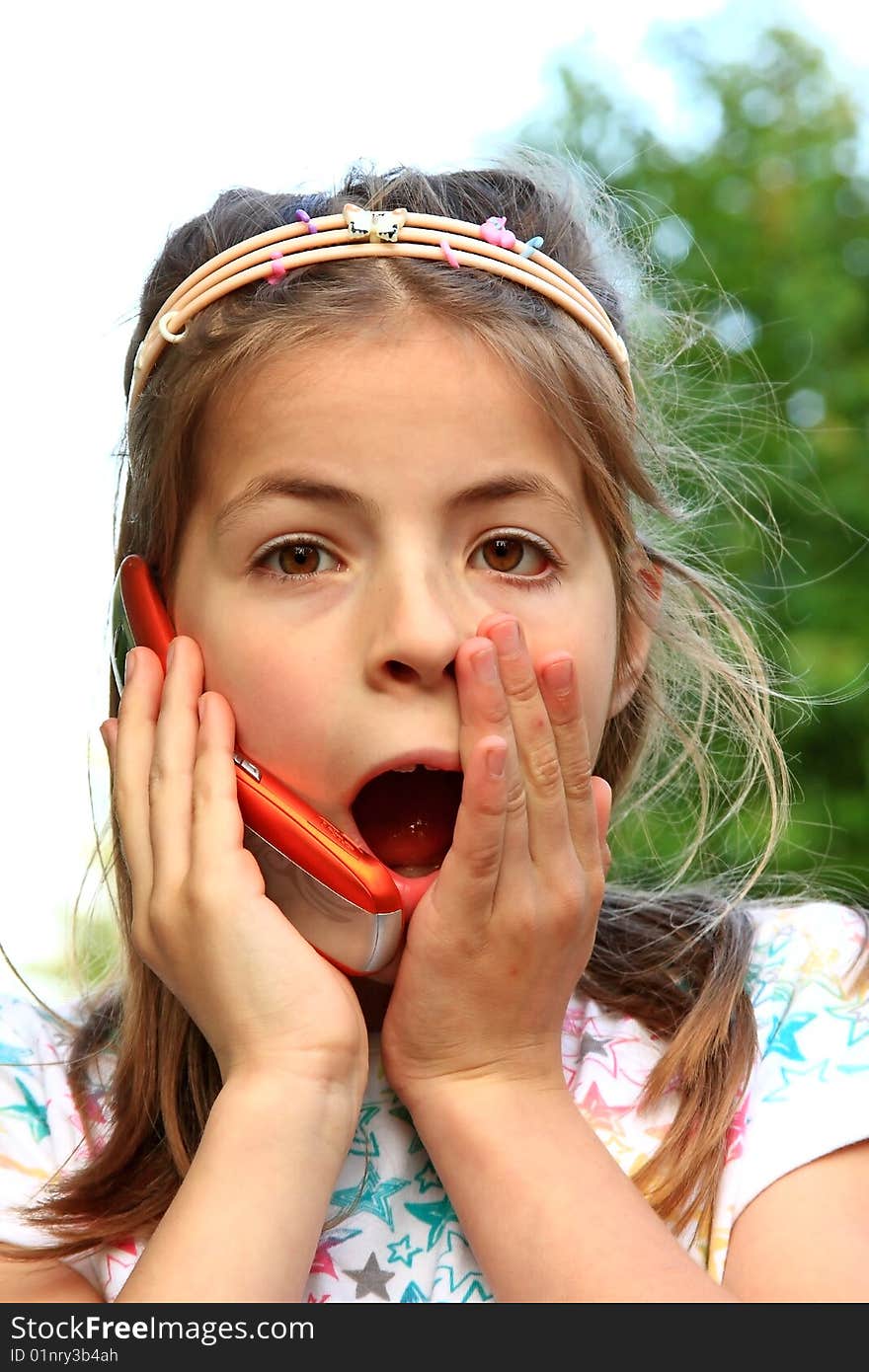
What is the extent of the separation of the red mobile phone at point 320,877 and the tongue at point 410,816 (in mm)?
119

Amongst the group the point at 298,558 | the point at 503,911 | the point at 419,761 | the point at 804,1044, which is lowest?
the point at 804,1044

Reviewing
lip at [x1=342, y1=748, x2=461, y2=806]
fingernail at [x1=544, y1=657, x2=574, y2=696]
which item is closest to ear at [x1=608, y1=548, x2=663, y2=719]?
fingernail at [x1=544, y1=657, x2=574, y2=696]

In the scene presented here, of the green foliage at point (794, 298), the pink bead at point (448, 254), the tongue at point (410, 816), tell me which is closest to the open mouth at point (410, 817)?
the tongue at point (410, 816)

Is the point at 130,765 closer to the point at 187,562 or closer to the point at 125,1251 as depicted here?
the point at 187,562

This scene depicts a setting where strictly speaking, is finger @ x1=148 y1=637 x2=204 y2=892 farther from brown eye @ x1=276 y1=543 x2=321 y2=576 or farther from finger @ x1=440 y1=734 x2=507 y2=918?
finger @ x1=440 y1=734 x2=507 y2=918

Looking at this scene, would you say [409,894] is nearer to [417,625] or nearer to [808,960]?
[417,625]

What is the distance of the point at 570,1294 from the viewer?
176 centimetres

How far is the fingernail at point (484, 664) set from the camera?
193 cm

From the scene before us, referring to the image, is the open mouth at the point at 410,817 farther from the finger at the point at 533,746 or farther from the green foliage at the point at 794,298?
the green foliage at the point at 794,298

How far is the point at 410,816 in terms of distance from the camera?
2160mm

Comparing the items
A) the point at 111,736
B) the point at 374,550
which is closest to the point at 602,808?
the point at 374,550

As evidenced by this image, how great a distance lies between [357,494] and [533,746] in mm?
418

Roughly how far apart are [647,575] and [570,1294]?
1.18 m

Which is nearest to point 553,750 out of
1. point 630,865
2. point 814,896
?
point 814,896
